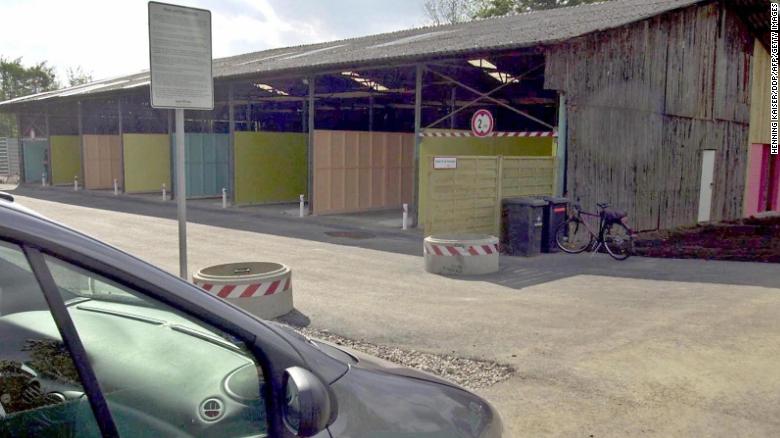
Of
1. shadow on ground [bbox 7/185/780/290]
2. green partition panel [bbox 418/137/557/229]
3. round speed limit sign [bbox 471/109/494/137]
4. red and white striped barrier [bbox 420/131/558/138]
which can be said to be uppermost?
round speed limit sign [bbox 471/109/494/137]

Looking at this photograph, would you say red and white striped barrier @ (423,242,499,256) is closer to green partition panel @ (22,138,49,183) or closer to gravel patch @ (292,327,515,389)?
gravel patch @ (292,327,515,389)

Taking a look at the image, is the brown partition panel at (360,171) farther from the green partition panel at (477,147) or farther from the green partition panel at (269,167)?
the green partition panel at (269,167)

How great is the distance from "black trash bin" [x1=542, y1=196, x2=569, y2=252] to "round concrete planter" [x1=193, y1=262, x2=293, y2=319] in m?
6.63

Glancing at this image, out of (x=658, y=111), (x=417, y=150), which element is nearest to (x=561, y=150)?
(x=417, y=150)

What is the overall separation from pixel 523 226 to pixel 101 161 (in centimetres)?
2382

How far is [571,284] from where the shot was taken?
9.44m

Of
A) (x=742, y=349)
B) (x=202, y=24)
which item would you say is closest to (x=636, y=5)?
(x=742, y=349)

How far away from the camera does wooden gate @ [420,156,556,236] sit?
12.7 m

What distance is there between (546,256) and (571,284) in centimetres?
273

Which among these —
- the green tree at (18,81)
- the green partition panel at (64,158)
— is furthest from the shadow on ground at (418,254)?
the green tree at (18,81)

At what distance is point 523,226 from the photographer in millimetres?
11922

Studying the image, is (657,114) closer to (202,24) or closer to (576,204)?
(576,204)

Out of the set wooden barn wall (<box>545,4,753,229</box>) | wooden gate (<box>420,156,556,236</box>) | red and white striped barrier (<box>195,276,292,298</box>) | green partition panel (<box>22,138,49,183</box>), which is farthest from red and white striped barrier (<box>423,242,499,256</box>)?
green partition panel (<box>22,138,49,183</box>)

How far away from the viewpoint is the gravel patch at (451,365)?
5363mm
